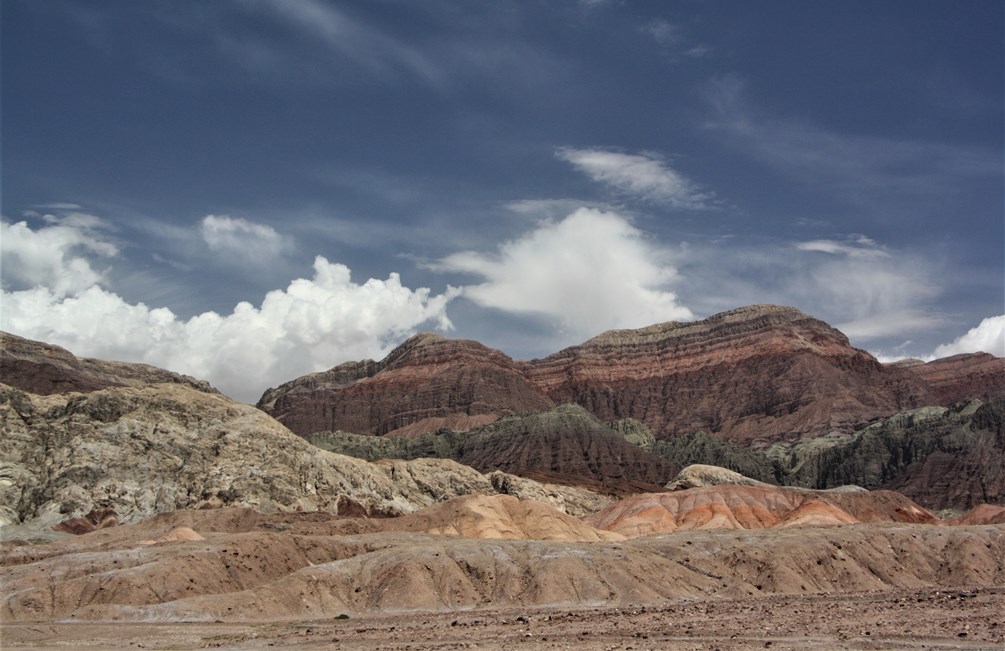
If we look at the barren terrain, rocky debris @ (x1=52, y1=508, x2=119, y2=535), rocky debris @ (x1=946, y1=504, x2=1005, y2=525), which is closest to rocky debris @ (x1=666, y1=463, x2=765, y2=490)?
rocky debris @ (x1=946, y1=504, x2=1005, y2=525)

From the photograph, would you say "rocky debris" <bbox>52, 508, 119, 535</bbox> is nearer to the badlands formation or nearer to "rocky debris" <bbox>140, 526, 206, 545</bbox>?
the badlands formation

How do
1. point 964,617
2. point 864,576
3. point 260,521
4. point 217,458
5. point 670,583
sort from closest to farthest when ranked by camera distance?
point 964,617 → point 670,583 → point 864,576 → point 260,521 → point 217,458

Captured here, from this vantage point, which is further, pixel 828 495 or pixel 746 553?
pixel 828 495

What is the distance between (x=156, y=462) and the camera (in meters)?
139

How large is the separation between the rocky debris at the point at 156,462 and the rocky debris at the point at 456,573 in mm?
33955

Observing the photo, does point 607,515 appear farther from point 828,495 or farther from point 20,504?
point 20,504

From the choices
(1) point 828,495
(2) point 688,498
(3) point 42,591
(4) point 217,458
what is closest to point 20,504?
(4) point 217,458

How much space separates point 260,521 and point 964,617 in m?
90.4

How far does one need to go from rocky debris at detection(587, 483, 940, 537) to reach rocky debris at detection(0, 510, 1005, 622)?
5127 centimetres

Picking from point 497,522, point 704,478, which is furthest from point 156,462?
point 704,478

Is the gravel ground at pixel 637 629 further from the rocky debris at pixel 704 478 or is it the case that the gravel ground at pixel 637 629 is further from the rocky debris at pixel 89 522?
the rocky debris at pixel 704 478

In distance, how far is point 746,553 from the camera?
3474 inches

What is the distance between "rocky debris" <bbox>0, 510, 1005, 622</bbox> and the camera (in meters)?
72.9

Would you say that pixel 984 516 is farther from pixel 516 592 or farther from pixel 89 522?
pixel 89 522
